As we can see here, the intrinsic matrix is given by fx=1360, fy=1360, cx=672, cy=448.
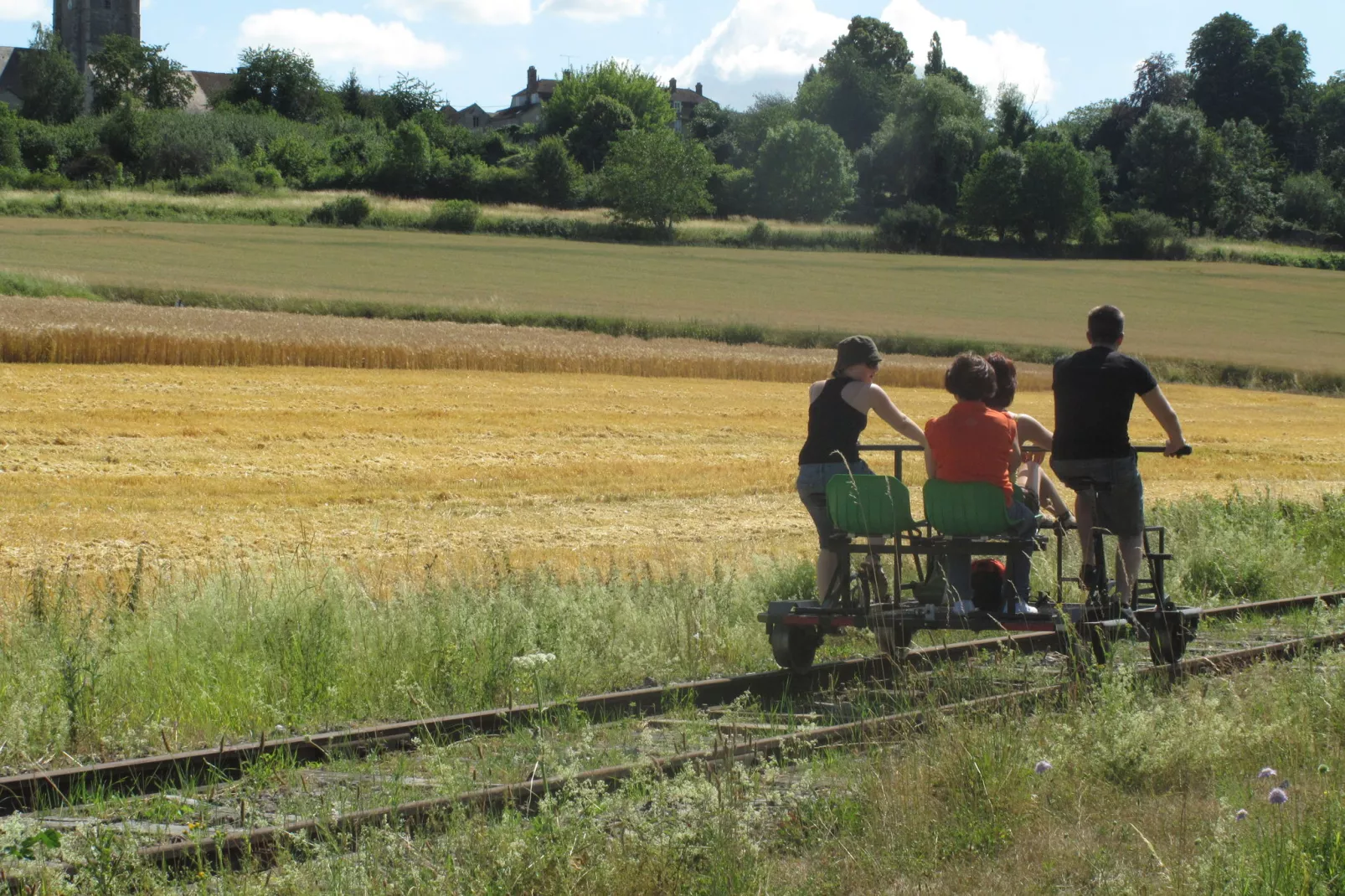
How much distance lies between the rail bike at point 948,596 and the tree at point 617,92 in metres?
123

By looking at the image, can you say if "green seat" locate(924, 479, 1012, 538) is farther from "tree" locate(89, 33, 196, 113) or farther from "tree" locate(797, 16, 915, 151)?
"tree" locate(797, 16, 915, 151)

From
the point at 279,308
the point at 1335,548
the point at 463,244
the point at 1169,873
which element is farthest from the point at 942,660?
the point at 463,244

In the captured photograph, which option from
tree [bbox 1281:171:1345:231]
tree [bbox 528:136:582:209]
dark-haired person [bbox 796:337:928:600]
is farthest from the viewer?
tree [bbox 1281:171:1345:231]

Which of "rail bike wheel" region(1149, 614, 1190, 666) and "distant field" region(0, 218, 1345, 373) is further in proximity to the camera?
"distant field" region(0, 218, 1345, 373)

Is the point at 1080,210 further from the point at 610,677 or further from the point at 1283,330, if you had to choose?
the point at 610,677

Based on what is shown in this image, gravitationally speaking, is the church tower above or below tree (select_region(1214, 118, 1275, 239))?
above

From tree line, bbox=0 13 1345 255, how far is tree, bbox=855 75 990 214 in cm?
21

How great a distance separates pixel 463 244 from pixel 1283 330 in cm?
4259

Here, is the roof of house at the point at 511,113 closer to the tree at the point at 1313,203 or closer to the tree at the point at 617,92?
the tree at the point at 617,92

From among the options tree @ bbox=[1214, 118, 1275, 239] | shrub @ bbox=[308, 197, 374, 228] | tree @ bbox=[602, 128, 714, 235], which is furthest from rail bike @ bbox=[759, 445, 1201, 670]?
tree @ bbox=[1214, 118, 1275, 239]

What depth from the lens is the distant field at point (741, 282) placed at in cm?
5397

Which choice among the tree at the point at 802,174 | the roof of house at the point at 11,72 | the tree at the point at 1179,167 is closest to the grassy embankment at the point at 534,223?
the tree at the point at 802,174

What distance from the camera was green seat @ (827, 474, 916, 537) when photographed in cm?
762

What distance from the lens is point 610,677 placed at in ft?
26.8
